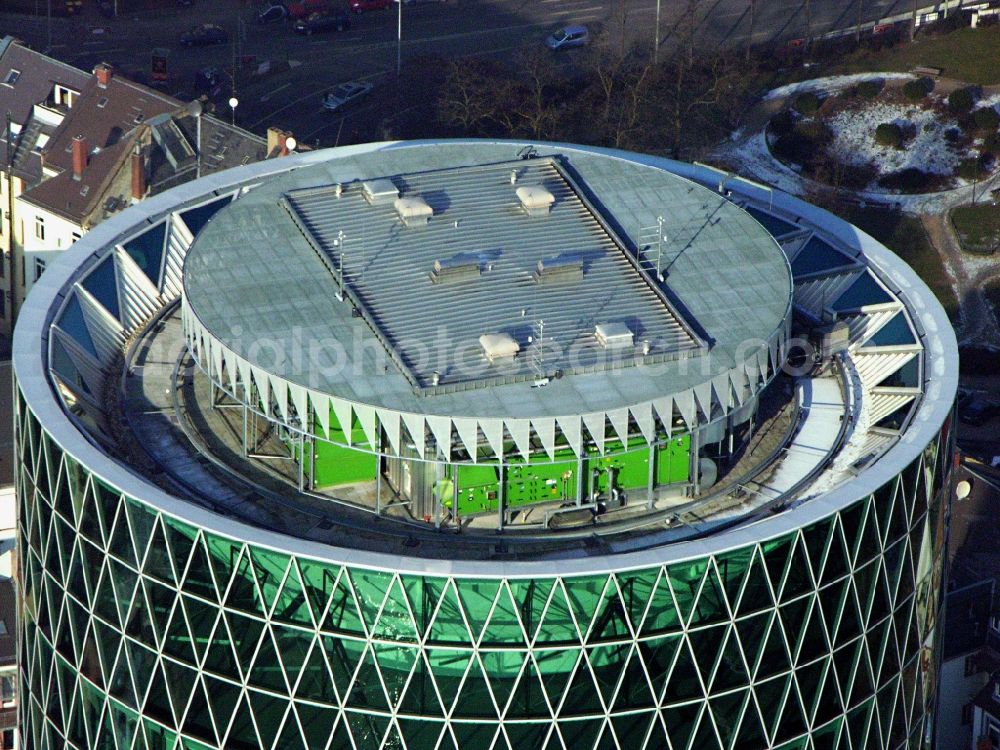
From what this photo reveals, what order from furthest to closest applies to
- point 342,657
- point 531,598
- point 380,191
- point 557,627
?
point 380,191
point 342,657
point 557,627
point 531,598

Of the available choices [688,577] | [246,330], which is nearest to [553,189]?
[246,330]

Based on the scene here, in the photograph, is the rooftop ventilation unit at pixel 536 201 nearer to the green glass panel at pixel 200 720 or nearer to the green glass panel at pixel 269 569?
the green glass panel at pixel 269 569

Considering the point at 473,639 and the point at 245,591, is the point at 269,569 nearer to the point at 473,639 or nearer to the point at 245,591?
the point at 245,591

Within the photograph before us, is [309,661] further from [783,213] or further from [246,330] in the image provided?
[783,213]

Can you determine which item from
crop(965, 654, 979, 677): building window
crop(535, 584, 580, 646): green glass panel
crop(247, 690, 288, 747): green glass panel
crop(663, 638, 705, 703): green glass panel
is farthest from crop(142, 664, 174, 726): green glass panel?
crop(965, 654, 979, 677): building window

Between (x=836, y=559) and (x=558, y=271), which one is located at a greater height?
(x=558, y=271)

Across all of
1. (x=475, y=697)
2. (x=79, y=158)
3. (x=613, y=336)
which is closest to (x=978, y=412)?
(x=79, y=158)

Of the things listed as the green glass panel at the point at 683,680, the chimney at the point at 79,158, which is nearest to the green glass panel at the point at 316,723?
the green glass panel at the point at 683,680
